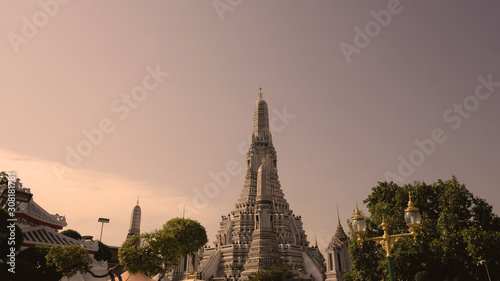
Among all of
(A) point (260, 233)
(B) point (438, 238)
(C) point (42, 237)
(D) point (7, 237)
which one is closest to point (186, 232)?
(D) point (7, 237)

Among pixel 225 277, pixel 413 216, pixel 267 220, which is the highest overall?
pixel 267 220

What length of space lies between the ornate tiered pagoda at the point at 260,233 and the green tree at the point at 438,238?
102ft

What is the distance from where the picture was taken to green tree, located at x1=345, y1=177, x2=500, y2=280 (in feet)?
79.9

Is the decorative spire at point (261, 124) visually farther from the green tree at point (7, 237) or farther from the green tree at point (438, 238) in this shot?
the green tree at point (7, 237)

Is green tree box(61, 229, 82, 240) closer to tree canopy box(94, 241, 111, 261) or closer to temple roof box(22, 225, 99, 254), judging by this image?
tree canopy box(94, 241, 111, 261)

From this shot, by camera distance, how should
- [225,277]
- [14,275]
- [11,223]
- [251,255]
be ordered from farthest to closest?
[225,277]
[251,255]
[11,223]
[14,275]

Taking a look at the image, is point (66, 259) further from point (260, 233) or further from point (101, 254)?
point (260, 233)

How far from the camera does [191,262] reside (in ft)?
239

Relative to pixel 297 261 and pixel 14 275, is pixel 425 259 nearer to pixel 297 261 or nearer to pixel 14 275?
pixel 14 275

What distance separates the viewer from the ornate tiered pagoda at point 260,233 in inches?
2402

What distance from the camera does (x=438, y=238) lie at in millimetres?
26328

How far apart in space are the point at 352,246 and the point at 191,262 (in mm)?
51207

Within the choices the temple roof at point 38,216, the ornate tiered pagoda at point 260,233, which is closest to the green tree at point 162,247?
the temple roof at point 38,216

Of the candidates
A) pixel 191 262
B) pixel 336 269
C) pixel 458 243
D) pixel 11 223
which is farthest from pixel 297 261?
pixel 11 223
